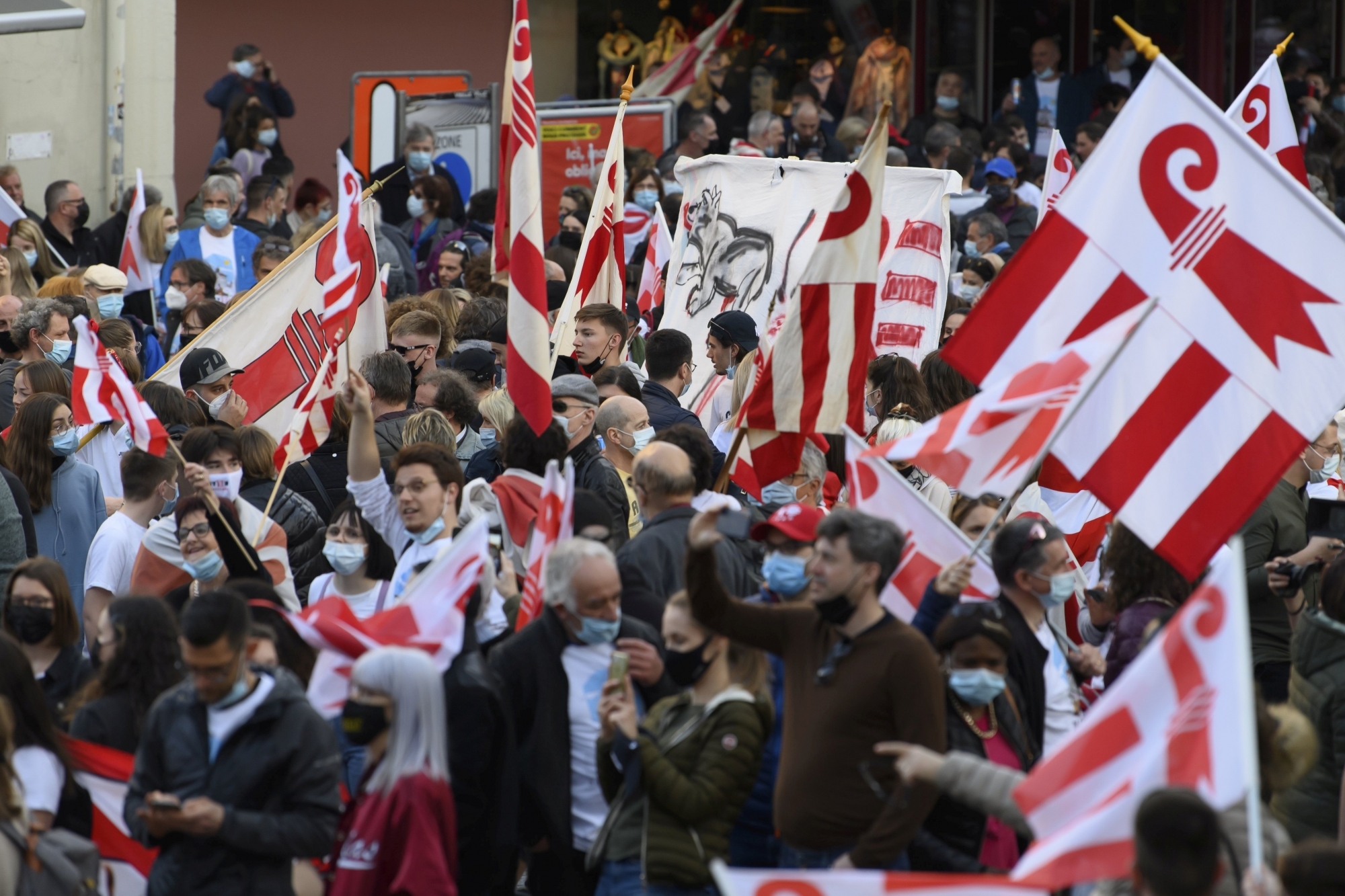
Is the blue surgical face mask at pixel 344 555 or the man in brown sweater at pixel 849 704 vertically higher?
the man in brown sweater at pixel 849 704

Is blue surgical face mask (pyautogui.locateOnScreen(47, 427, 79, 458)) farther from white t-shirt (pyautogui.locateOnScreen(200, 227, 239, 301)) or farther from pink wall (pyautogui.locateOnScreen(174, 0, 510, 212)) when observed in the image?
pink wall (pyautogui.locateOnScreen(174, 0, 510, 212))

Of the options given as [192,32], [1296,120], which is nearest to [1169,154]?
[1296,120]

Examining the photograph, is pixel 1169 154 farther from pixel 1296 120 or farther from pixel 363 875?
pixel 1296 120

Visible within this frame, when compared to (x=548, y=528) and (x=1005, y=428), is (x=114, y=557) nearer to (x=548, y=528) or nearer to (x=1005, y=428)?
(x=548, y=528)

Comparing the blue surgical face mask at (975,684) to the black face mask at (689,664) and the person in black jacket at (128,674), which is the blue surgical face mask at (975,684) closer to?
the black face mask at (689,664)

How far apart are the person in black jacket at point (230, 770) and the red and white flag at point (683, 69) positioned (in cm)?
1715

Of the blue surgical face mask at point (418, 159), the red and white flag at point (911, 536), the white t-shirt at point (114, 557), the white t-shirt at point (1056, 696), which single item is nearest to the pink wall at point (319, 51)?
the blue surgical face mask at point (418, 159)

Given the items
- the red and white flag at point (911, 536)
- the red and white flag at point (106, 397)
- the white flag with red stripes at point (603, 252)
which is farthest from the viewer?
the white flag with red stripes at point (603, 252)

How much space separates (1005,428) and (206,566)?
2.77 meters

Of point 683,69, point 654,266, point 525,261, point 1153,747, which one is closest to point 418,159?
point 654,266

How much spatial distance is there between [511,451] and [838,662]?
2.30m

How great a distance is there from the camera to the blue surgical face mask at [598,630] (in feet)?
16.6

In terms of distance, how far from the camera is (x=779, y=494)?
23.5 feet

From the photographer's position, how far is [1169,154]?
5.32m
